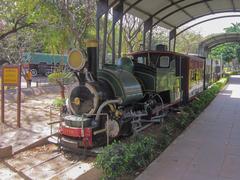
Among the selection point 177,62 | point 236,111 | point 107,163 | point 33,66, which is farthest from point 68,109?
point 33,66

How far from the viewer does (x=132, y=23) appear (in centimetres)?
2075

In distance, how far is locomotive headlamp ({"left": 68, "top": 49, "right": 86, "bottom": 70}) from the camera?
6.54m

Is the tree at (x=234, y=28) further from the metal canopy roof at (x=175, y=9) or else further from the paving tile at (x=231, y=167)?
the paving tile at (x=231, y=167)

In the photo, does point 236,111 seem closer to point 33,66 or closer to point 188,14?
point 188,14

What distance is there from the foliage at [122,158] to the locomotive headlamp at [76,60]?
2119mm

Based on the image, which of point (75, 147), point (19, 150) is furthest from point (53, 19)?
point (75, 147)

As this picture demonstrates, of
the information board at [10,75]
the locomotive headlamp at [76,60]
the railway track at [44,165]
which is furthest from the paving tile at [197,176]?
the information board at [10,75]

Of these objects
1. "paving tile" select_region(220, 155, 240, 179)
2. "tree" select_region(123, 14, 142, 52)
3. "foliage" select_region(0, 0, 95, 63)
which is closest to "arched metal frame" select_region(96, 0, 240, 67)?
"foliage" select_region(0, 0, 95, 63)

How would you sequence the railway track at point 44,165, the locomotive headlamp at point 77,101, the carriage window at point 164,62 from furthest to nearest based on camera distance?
1. the carriage window at point 164,62
2. the locomotive headlamp at point 77,101
3. the railway track at point 44,165

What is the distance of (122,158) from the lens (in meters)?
4.83

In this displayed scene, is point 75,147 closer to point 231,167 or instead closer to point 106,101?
point 106,101

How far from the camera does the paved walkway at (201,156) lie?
5.01 m

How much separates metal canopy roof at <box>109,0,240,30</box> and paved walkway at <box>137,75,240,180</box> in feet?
17.3

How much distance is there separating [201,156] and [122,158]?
6.24 feet
